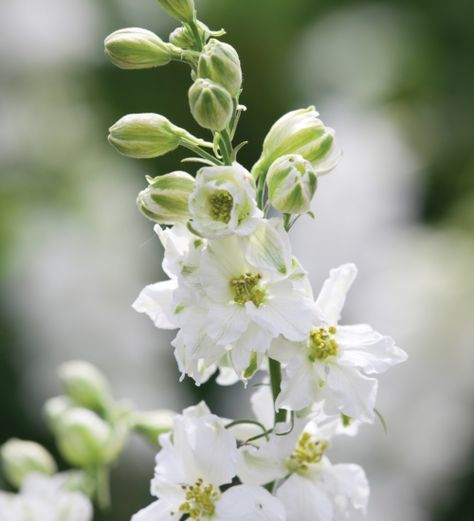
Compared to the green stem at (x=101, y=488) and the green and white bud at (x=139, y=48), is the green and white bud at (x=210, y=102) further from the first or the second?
the green stem at (x=101, y=488)

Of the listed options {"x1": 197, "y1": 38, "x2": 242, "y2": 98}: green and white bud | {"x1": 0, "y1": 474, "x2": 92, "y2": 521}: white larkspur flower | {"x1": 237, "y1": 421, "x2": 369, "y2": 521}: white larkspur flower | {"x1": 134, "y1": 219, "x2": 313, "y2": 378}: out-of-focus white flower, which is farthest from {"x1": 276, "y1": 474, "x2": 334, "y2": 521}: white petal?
{"x1": 197, "y1": 38, "x2": 242, "y2": 98}: green and white bud

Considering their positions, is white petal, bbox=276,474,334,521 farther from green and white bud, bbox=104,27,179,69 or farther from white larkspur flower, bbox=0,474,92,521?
green and white bud, bbox=104,27,179,69

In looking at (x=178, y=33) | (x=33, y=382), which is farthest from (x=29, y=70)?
(x=178, y=33)

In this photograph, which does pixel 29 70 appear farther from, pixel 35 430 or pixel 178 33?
pixel 178 33

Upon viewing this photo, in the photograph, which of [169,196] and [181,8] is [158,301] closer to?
[169,196]

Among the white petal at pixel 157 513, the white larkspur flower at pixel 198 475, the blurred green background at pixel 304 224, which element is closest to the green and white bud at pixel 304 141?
the white larkspur flower at pixel 198 475
